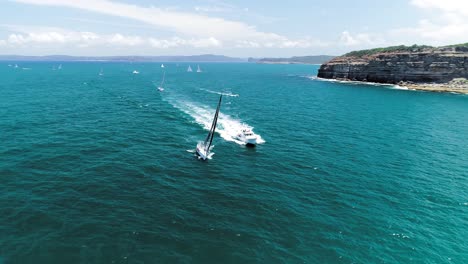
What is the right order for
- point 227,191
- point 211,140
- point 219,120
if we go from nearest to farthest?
point 227,191 → point 211,140 → point 219,120

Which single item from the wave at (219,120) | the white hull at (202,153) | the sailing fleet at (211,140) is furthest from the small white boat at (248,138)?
the white hull at (202,153)

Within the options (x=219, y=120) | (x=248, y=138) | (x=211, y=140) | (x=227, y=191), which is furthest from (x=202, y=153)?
(x=219, y=120)

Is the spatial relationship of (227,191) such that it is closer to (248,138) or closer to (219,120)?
(248,138)

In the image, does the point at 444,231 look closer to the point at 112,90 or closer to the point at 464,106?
the point at 464,106

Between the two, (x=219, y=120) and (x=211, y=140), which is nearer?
(x=211, y=140)

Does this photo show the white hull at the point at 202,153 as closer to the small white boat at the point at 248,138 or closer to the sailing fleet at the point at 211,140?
the sailing fleet at the point at 211,140

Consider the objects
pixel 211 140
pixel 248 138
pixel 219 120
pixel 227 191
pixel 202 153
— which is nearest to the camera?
pixel 227 191
